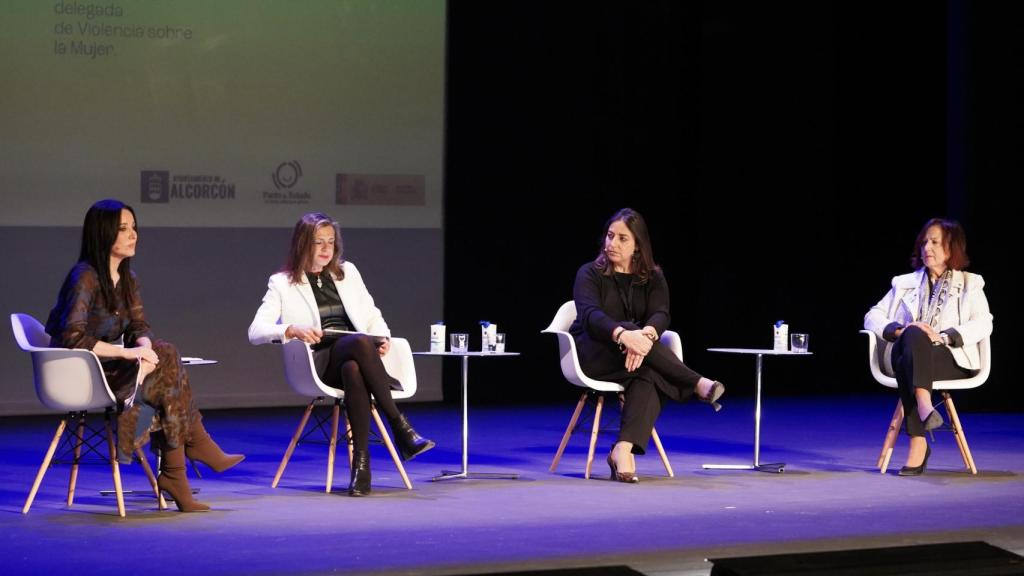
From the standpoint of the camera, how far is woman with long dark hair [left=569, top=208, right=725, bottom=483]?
5.96 m

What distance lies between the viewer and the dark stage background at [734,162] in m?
9.04

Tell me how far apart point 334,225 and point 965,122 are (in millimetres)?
4660

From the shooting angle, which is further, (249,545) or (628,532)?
(628,532)

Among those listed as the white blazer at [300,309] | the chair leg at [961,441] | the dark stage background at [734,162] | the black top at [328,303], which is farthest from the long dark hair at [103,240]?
the dark stage background at [734,162]

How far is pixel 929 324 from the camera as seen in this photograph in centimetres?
638

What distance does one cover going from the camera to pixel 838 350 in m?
10.3

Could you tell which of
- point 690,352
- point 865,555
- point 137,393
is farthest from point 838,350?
point 865,555

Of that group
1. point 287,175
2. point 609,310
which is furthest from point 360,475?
point 287,175

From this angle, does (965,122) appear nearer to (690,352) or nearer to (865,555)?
(690,352)

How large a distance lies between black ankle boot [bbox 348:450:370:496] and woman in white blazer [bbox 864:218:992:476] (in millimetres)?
2278

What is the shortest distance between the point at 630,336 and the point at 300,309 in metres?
1.32

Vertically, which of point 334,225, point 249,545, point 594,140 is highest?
point 594,140

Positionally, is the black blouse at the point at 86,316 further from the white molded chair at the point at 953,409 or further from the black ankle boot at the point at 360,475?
the white molded chair at the point at 953,409

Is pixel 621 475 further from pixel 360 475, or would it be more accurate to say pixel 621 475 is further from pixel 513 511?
pixel 360 475
